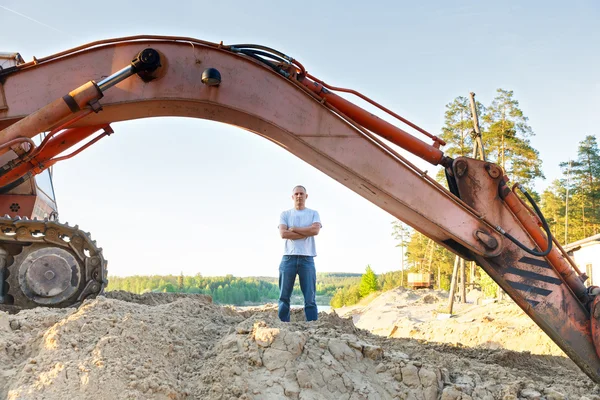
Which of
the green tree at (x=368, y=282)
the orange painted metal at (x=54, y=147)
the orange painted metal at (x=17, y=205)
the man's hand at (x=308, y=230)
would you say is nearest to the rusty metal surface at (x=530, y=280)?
the man's hand at (x=308, y=230)

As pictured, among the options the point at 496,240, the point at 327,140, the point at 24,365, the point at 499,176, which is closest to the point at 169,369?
the point at 24,365

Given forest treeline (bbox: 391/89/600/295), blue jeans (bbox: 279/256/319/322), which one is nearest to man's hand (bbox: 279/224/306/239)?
blue jeans (bbox: 279/256/319/322)

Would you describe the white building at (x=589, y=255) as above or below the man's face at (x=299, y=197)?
above

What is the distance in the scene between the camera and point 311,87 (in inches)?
193

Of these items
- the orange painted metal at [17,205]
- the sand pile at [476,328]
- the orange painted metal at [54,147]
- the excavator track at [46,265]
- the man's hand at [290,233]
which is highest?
the orange painted metal at [54,147]

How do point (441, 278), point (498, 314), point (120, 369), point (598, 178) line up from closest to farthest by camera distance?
point (120, 369) < point (498, 314) < point (598, 178) < point (441, 278)

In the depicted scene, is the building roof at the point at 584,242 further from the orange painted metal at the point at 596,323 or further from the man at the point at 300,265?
the man at the point at 300,265

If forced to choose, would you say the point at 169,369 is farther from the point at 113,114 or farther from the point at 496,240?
the point at 496,240

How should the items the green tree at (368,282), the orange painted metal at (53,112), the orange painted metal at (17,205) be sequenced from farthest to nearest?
the green tree at (368,282)
the orange painted metal at (17,205)
the orange painted metal at (53,112)

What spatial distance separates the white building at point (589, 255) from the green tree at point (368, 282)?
1101 inches

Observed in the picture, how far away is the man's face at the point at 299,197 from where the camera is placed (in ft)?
21.0

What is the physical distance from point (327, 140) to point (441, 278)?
44133mm

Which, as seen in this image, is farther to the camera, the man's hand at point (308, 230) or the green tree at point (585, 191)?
the green tree at point (585, 191)

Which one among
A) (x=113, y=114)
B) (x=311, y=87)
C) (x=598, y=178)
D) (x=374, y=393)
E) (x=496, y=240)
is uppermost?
(x=598, y=178)
